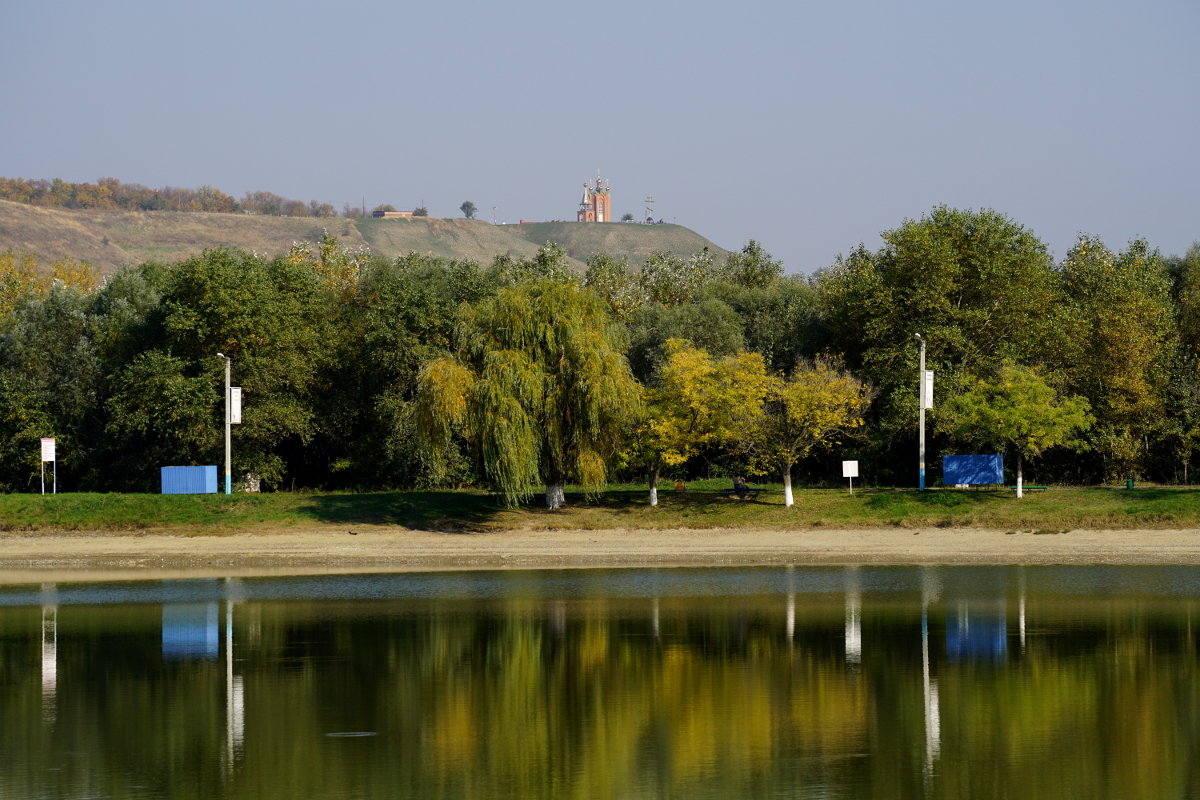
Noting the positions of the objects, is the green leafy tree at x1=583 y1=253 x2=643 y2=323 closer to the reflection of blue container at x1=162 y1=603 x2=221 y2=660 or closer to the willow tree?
the willow tree

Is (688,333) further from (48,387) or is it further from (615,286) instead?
(48,387)

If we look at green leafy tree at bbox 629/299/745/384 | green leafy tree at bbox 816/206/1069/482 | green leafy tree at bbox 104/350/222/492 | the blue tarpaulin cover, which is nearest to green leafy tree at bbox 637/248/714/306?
green leafy tree at bbox 629/299/745/384

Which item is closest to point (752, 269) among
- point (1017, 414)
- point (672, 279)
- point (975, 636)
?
point (672, 279)

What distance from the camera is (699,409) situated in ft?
172

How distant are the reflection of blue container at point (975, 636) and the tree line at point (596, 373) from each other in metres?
20.1

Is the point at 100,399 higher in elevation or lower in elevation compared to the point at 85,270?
lower

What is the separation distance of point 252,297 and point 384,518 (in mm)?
16193

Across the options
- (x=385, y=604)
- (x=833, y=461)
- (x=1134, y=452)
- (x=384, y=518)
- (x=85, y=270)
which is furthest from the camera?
(x=85, y=270)

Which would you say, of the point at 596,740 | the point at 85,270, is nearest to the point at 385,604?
the point at 596,740

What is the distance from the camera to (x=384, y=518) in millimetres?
50562

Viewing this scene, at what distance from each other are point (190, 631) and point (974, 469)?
33.7 m

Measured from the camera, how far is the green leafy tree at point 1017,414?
5066cm

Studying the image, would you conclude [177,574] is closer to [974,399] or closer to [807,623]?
[807,623]

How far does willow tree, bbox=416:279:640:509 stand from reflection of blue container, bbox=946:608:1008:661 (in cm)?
2117
